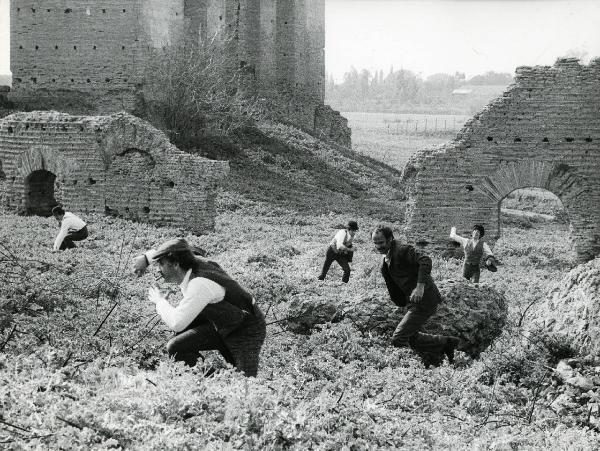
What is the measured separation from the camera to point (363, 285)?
11.2 meters

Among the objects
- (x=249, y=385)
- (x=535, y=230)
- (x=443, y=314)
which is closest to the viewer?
(x=249, y=385)

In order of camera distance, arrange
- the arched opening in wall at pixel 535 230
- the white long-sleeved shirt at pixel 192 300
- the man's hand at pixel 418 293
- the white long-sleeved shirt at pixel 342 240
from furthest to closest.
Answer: the arched opening in wall at pixel 535 230
the white long-sleeved shirt at pixel 342 240
the man's hand at pixel 418 293
the white long-sleeved shirt at pixel 192 300

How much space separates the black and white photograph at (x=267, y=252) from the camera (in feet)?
16.9

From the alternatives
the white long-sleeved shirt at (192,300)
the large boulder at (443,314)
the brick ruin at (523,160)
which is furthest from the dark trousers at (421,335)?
the brick ruin at (523,160)

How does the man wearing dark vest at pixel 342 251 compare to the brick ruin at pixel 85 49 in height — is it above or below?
below

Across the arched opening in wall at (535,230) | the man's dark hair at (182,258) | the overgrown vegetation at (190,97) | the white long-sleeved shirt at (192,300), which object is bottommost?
the arched opening in wall at (535,230)

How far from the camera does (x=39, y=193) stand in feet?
62.5

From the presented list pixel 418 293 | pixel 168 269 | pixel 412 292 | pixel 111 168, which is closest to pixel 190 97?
pixel 111 168

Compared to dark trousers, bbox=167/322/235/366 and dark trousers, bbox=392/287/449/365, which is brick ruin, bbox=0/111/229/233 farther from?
dark trousers, bbox=167/322/235/366

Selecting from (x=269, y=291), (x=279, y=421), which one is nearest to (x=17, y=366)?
(x=279, y=421)

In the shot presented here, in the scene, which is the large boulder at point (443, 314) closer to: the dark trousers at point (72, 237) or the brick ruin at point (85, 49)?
the dark trousers at point (72, 237)

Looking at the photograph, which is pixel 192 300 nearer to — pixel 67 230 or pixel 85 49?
pixel 67 230

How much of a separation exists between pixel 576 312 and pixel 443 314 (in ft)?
5.32

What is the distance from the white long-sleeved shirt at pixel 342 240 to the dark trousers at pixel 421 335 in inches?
189
